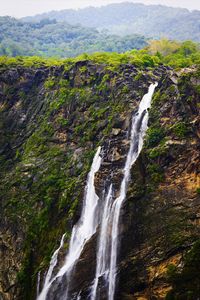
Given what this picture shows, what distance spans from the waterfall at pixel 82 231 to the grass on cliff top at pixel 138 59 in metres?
14.2

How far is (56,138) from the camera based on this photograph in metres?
37.7

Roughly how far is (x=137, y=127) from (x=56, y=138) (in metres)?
9.78

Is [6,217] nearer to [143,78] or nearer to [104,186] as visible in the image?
[104,186]

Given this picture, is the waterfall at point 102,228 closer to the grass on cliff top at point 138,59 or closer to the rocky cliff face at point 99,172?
the rocky cliff face at point 99,172

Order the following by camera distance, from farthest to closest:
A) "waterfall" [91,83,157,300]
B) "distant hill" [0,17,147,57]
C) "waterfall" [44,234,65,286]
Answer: "distant hill" [0,17,147,57]
"waterfall" [44,234,65,286]
"waterfall" [91,83,157,300]

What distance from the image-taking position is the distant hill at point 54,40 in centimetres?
13012

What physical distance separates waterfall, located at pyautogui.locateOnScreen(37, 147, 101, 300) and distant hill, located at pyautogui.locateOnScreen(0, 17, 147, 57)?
8778cm

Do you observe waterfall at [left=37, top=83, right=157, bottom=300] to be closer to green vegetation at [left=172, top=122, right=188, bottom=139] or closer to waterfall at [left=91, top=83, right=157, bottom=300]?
waterfall at [left=91, top=83, right=157, bottom=300]

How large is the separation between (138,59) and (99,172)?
51.8 ft

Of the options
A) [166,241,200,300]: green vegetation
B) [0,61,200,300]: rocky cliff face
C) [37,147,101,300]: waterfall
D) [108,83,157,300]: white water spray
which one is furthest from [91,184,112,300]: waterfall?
[166,241,200,300]: green vegetation

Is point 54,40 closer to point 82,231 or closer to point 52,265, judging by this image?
point 82,231

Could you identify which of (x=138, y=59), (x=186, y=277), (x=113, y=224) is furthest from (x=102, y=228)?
(x=138, y=59)

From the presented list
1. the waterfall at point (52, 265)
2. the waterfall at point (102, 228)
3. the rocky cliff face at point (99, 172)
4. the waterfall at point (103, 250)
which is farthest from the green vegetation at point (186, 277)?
the waterfall at point (52, 265)

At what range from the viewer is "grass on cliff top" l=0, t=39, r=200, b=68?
133ft
